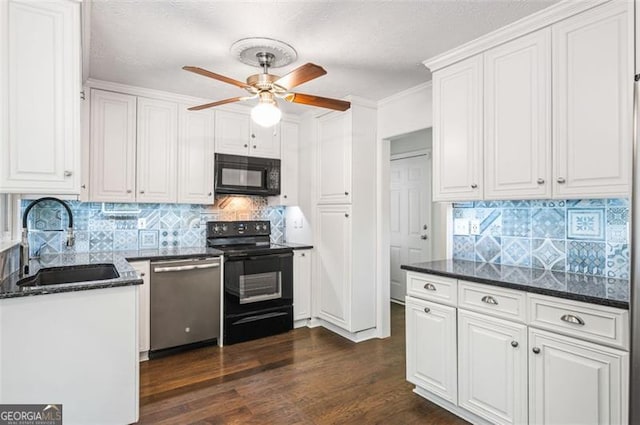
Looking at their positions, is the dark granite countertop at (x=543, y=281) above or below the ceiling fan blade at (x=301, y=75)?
below

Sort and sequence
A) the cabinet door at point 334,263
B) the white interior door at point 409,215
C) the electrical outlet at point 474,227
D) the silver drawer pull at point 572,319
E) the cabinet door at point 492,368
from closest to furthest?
the silver drawer pull at point 572,319
the cabinet door at point 492,368
the electrical outlet at point 474,227
the cabinet door at point 334,263
the white interior door at point 409,215

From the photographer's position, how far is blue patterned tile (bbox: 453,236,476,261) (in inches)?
107

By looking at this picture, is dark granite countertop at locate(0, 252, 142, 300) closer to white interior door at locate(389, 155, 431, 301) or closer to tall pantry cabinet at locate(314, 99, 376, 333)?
tall pantry cabinet at locate(314, 99, 376, 333)

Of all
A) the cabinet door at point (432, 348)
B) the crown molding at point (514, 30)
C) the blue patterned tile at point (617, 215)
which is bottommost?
the cabinet door at point (432, 348)

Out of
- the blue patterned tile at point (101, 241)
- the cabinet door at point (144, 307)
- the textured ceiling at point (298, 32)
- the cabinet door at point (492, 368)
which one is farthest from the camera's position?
the blue patterned tile at point (101, 241)

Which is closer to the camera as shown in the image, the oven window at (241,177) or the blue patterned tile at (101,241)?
the blue patterned tile at (101,241)

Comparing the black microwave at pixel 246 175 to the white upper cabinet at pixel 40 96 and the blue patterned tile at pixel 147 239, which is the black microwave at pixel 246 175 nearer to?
the blue patterned tile at pixel 147 239

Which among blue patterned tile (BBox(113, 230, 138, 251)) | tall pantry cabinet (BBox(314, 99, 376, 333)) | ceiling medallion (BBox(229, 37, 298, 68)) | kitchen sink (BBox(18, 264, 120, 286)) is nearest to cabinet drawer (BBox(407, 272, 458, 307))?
tall pantry cabinet (BBox(314, 99, 376, 333))

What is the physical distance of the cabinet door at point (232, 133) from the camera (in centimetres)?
375

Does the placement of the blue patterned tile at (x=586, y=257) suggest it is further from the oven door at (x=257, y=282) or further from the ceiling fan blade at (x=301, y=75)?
the oven door at (x=257, y=282)

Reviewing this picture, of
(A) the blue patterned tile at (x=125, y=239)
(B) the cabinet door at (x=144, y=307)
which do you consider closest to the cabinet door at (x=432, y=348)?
(B) the cabinet door at (x=144, y=307)

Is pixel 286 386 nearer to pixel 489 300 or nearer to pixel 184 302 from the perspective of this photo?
pixel 184 302

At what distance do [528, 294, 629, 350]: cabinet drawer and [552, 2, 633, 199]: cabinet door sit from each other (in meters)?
0.58

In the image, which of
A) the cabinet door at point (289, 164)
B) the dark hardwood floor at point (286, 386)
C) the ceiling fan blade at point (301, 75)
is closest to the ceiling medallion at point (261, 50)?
the ceiling fan blade at point (301, 75)
